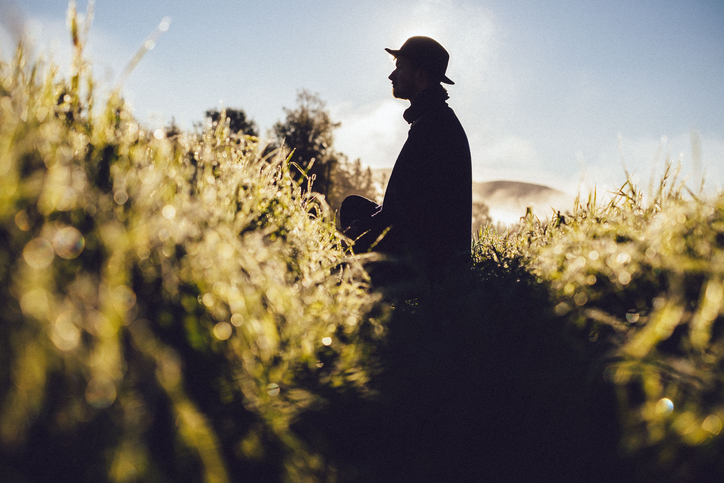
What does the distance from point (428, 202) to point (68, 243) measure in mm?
2842

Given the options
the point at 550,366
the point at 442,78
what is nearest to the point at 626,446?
the point at 550,366

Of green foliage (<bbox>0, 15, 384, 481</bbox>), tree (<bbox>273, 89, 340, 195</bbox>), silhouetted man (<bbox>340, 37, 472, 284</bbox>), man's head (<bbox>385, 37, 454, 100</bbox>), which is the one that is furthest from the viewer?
tree (<bbox>273, 89, 340, 195</bbox>)

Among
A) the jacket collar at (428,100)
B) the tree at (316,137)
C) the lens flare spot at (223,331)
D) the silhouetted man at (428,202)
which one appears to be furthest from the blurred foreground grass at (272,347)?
the tree at (316,137)

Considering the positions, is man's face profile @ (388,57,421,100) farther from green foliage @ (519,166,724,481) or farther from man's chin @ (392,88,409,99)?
green foliage @ (519,166,724,481)

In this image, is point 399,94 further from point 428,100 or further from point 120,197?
point 120,197

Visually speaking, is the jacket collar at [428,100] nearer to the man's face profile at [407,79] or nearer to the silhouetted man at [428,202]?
the silhouetted man at [428,202]

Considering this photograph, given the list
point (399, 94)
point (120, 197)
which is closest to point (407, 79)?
point (399, 94)

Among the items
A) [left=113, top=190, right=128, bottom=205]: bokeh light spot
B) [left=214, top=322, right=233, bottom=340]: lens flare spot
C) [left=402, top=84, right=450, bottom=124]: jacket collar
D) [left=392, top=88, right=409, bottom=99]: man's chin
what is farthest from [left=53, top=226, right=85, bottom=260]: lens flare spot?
[left=392, top=88, right=409, bottom=99]: man's chin

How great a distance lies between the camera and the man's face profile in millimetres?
4406

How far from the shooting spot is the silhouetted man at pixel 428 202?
10.9ft

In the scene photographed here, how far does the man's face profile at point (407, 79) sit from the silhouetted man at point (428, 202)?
559mm

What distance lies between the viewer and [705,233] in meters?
1.37

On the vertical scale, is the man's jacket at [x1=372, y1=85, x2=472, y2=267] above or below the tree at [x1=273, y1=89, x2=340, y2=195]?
below

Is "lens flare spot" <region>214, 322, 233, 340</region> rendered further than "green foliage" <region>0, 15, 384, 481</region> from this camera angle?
Yes
